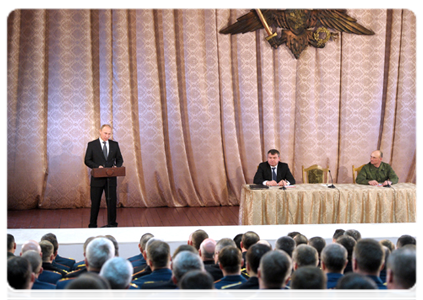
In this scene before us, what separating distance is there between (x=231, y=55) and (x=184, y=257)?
235 inches

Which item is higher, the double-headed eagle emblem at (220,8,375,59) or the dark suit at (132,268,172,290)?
the double-headed eagle emblem at (220,8,375,59)

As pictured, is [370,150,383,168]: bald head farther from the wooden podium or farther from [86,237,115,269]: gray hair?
[86,237,115,269]: gray hair

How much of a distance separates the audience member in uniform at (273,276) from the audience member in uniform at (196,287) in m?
0.29

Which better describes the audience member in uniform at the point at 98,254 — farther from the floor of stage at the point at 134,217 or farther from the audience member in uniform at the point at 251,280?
the floor of stage at the point at 134,217

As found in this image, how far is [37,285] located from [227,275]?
3.10 feet

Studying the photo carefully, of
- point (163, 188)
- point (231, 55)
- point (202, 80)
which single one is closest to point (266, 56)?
point (231, 55)

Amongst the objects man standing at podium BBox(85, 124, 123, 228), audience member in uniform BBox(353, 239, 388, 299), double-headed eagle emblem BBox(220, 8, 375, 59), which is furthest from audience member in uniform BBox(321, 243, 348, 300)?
double-headed eagle emblem BBox(220, 8, 375, 59)

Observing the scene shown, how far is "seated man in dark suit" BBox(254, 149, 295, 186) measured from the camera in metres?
6.23

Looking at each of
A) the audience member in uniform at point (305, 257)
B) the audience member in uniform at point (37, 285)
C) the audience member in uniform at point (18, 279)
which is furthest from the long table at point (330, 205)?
the audience member in uniform at point (18, 279)

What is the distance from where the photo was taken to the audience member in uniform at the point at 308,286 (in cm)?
190

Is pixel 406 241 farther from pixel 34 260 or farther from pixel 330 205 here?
pixel 330 205

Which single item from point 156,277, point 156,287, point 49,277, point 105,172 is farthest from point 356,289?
point 105,172

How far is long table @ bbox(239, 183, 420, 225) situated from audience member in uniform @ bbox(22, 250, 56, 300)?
3.42 m
